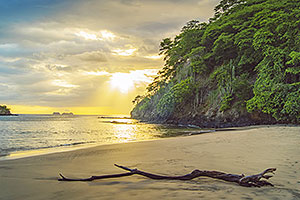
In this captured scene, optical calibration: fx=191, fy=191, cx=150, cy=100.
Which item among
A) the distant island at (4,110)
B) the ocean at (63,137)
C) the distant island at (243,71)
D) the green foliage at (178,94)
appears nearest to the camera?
the ocean at (63,137)

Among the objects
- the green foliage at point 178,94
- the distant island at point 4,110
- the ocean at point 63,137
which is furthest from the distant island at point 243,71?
the distant island at point 4,110

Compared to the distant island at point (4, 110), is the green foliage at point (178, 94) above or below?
above

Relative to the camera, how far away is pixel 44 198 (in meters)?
2.55

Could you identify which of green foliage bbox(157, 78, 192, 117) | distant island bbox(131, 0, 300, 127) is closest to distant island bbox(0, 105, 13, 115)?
distant island bbox(131, 0, 300, 127)

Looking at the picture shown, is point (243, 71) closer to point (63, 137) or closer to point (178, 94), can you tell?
point (178, 94)

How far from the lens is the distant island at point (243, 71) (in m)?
15.6

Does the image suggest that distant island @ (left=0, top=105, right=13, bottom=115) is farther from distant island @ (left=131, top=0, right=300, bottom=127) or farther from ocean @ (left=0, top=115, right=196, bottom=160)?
distant island @ (left=131, top=0, right=300, bottom=127)

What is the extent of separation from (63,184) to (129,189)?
1.17 m

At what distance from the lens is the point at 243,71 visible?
2225cm

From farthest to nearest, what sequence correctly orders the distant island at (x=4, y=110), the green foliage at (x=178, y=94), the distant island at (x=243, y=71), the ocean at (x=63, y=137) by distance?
the distant island at (x=4, y=110), the green foliage at (x=178, y=94), the distant island at (x=243, y=71), the ocean at (x=63, y=137)

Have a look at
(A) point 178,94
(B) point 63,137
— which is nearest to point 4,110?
(A) point 178,94

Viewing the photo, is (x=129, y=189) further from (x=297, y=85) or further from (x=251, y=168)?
(x=297, y=85)

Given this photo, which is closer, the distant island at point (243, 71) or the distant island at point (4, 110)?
the distant island at point (243, 71)

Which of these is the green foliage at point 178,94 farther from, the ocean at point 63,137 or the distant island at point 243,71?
the ocean at point 63,137
